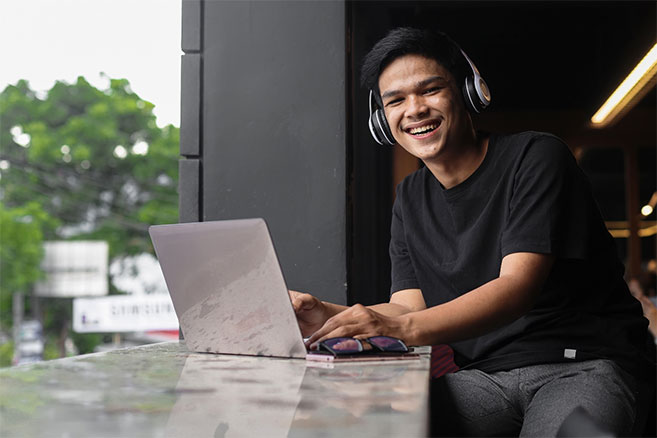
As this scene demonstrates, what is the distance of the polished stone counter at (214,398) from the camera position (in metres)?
0.71

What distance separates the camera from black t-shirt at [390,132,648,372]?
4.94 feet

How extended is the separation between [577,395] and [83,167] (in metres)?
25.8

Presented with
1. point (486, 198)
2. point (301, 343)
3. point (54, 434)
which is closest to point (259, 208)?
point (486, 198)

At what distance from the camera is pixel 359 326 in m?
1.32

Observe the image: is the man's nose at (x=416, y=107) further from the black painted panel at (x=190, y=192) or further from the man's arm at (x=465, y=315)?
the black painted panel at (x=190, y=192)

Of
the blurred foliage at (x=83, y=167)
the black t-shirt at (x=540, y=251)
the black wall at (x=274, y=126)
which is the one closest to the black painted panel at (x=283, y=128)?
the black wall at (x=274, y=126)

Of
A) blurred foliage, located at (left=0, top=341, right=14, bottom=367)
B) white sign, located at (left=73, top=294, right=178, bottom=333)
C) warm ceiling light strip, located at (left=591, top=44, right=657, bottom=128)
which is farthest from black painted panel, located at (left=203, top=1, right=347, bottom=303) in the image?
blurred foliage, located at (left=0, top=341, right=14, bottom=367)

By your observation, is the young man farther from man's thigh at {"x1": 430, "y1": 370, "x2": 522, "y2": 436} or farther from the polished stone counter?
the polished stone counter

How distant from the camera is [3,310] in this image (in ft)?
85.9

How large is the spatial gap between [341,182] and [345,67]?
0.35 m

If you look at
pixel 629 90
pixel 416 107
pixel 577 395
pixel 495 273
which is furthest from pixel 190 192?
pixel 629 90

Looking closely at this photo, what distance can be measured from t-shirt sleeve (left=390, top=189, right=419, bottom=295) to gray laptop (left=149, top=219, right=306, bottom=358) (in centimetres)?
63

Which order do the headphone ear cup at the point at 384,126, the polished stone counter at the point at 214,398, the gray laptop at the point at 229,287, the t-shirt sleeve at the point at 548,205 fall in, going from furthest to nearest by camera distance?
1. the headphone ear cup at the point at 384,126
2. the t-shirt sleeve at the point at 548,205
3. the gray laptop at the point at 229,287
4. the polished stone counter at the point at 214,398

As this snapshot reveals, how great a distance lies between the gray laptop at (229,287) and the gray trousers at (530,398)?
388 millimetres
